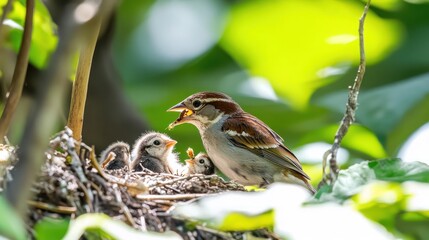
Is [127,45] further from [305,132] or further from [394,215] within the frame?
[394,215]

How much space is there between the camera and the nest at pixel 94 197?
4.11m

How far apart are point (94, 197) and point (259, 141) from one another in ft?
7.82

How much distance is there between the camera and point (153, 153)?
6.35 meters

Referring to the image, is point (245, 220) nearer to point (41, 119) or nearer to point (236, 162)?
point (41, 119)

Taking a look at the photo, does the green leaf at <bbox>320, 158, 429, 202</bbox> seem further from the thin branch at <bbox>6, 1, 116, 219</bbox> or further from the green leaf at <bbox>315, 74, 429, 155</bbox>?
the green leaf at <bbox>315, 74, 429, 155</bbox>

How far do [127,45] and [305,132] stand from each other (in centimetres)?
224

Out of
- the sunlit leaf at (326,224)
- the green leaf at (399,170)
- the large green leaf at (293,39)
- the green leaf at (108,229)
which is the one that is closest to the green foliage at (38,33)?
the large green leaf at (293,39)

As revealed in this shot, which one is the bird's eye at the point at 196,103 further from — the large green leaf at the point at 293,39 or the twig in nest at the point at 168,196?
the twig in nest at the point at 168,196

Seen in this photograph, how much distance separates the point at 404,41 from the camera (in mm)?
8680

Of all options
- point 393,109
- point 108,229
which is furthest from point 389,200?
point 393,109

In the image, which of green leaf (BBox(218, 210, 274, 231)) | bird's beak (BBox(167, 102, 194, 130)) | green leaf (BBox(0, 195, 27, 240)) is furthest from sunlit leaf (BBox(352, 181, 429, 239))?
bird's beak (BBox(167, 102, 194, 130))

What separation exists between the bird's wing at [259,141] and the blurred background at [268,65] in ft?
1.96

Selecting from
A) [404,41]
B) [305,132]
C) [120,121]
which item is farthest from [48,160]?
[404,41]

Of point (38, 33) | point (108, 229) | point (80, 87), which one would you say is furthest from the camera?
point (38, 33)
